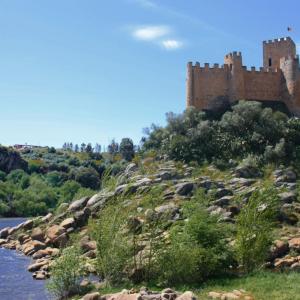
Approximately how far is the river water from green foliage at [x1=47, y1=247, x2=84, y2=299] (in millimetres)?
1045

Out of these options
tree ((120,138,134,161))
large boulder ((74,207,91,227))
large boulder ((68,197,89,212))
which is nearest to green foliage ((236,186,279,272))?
large boulder ((74,207,91,227))

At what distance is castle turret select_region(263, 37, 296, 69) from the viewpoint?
56688 millimetres

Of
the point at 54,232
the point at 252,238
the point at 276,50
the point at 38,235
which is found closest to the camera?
the point at 252,238

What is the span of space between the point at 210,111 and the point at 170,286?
33019 mm

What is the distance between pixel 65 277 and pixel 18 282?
5970mm

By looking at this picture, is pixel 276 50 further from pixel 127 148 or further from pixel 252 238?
pixel 127 148

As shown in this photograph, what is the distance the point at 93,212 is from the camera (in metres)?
37.7

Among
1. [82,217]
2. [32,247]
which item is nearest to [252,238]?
[82,217]

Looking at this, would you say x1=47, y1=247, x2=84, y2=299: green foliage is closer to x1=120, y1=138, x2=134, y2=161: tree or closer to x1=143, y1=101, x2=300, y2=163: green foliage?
x1=143, y1=101, x2=300, y2=163: green foliage

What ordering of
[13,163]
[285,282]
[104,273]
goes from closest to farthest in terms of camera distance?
1. [285,282]
2. [104,273]
3. [13,163]

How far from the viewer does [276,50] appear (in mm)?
57312

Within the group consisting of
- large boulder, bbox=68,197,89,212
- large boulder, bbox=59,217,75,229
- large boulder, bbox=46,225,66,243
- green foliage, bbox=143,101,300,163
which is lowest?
large boulder, bbox=46,225,66,243

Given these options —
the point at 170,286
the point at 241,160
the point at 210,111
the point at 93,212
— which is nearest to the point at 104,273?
the point at 170,286

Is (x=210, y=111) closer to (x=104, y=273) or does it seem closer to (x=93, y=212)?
(x=93, y=212)
